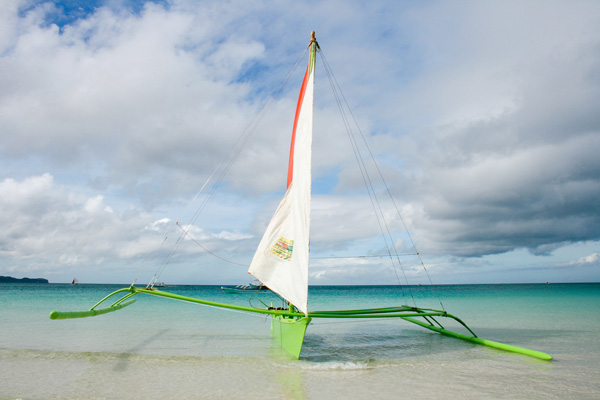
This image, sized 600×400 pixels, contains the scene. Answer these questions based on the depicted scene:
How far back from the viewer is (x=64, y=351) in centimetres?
823

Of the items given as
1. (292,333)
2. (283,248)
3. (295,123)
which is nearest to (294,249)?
(283,248)

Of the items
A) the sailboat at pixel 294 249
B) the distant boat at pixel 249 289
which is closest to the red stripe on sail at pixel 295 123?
the sailboat at pixel 294 249

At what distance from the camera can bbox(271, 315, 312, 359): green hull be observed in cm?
724

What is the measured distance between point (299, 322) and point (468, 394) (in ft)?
10.8

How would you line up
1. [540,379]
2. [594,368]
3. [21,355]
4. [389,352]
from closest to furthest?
1. [540,379]
2. [594,368]
3. [21,355]
4. [389,352]

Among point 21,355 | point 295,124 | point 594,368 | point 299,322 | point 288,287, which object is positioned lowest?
point 21,355

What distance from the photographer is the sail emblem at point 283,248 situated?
7.17 metres

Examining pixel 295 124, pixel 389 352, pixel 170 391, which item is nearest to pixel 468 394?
pixel 389 352

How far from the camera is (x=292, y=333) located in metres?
7.80

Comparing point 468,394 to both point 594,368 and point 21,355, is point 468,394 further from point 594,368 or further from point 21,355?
point 21,355

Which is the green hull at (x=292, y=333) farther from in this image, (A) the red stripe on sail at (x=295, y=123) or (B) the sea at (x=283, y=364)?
(A) the red stripe on sail at (x=295, y=123)

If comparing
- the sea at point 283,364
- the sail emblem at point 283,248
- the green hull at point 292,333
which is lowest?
the sea at point 283,364

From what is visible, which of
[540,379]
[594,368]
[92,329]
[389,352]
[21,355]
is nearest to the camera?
[540,379]

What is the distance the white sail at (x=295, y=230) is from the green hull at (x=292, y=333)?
64 centimetres
